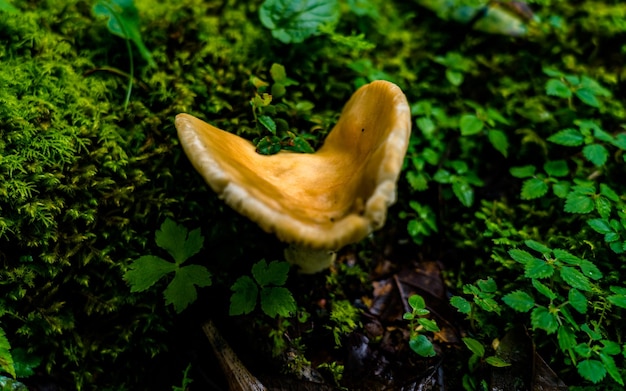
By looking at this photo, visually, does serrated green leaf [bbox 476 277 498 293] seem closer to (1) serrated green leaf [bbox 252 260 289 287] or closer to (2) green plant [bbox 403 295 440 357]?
(2) green plant [bbox 403 295 440 357]

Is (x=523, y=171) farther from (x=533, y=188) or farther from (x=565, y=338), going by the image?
(x=565, y=338)

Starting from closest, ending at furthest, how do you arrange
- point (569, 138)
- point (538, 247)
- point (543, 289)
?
point (543, 289) → point (538, 247) → point (569, 138)

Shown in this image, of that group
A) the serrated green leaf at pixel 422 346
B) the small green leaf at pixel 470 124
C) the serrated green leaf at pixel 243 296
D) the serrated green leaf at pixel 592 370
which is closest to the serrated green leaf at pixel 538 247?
the serrated green leaf at pixel 592 370

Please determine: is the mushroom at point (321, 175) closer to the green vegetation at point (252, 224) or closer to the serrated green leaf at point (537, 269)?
the green vegetation at point (252, 224)

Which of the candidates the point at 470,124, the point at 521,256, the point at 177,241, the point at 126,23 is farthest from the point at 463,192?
the point at 126,23

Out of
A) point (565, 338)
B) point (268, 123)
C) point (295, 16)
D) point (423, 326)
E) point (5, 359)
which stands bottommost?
point (423, 326)

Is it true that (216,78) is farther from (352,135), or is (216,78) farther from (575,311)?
(575,311)
